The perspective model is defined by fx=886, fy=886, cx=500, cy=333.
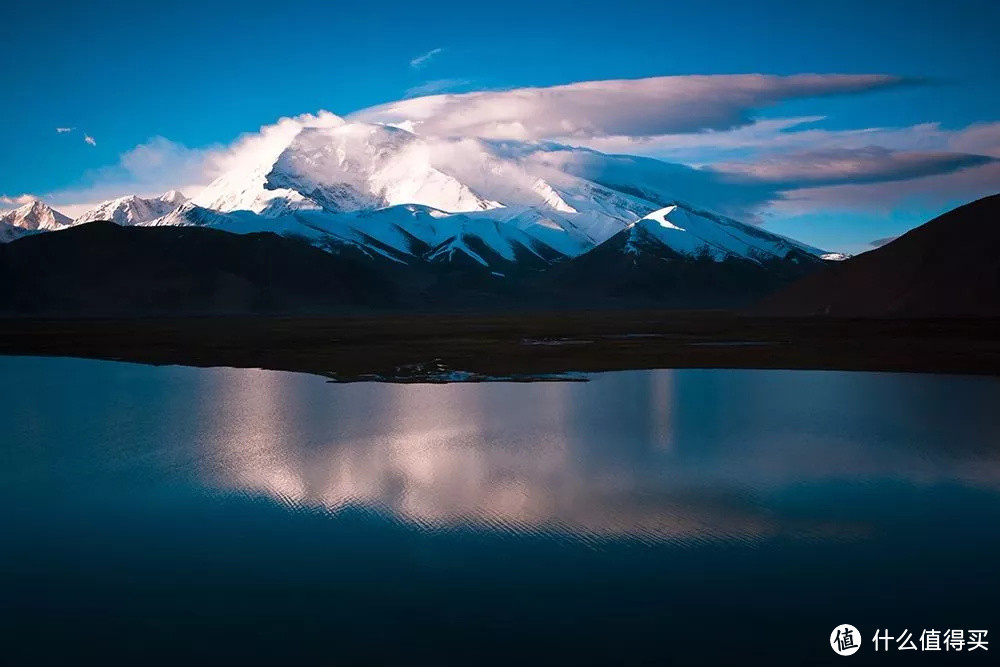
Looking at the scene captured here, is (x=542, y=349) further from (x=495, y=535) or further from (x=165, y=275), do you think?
(x=165, y=275)

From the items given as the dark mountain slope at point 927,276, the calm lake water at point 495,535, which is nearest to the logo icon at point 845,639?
the calm lake water at point 495,535

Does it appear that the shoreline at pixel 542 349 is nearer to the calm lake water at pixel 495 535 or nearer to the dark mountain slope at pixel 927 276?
the dark mountain slope at pixel 927 276

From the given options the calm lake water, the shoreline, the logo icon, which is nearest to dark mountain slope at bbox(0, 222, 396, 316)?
the shoreline

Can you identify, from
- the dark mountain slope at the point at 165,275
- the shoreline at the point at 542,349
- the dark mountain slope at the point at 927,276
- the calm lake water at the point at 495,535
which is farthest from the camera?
the dark mountain slope at the point at 165,275

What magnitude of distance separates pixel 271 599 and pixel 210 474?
29.2ft

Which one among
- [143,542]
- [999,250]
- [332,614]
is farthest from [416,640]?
[999,250]

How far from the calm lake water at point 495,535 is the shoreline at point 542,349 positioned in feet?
56.6

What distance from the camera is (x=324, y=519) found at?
55.2ft

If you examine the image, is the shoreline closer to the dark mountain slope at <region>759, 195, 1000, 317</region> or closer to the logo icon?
the dark mountain slope at <region>759, 195, 1000, 317</region>

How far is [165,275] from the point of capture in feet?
536

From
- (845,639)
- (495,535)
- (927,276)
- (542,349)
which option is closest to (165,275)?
(542,349)

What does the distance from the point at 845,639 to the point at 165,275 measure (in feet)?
547

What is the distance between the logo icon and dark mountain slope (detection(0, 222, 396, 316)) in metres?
152

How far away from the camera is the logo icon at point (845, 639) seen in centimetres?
1085
